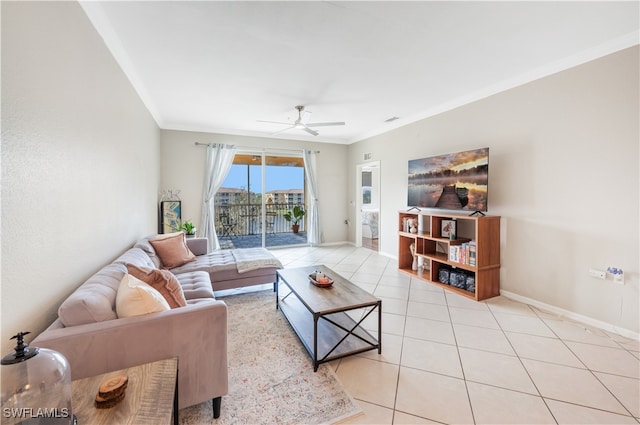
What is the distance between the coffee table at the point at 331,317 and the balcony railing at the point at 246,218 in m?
3.57

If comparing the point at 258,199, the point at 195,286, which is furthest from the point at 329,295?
the point at 258,199

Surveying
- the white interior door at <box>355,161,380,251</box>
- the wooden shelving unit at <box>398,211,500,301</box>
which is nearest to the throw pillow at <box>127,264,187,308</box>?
the wooden shelving unit at <box>398,211,500,301</box>

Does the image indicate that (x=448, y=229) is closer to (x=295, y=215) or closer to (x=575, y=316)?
(x=575, y=316)

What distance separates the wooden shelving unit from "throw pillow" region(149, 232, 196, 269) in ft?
10.6

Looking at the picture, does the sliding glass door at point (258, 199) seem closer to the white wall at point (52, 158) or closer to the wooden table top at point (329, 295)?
the white wall at point (52, 158)

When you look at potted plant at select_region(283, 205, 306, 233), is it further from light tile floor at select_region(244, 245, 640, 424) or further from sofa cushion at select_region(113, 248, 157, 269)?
sofa cushion at select_region(113, 248, 157, 269)

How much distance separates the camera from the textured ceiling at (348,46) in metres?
1.99

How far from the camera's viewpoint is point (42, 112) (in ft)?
4.38

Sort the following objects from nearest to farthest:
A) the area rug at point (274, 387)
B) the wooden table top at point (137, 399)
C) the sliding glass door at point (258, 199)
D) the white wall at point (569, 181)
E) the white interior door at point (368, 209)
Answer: the wooden table top at point (137, 399)
the area rug at point (274, 387)
the white wall at point (569, 181)
the sliding glass door at point (258, 199)
the white interior door at point (368, 209)

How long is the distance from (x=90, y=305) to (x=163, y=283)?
0.44m

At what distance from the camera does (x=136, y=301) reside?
139 cm

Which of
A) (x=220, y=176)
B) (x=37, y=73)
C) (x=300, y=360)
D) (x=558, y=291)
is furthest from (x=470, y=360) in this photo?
(x=220, y=176)

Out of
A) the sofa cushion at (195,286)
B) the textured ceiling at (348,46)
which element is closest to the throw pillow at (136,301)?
the sofa cushion at (195,286)

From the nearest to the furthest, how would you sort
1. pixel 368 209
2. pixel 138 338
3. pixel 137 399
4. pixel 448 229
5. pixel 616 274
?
pixel 137 399
pixel 138 338
pixel 616 274
pixel 448 229
pixel 368 209
